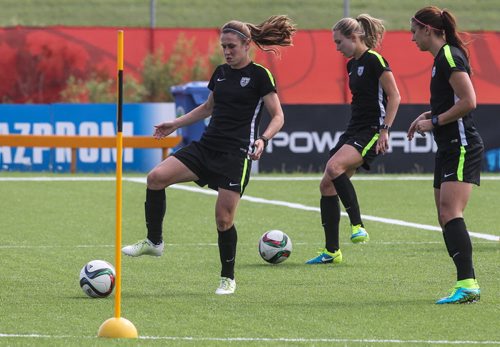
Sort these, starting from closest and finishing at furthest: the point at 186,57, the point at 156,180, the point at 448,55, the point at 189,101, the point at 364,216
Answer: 1. the point at 448,55
2. the point at 156,180
3. the point at 364,216
4. the point at 189,101
5. the point at 186,57

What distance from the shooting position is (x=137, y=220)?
16.5m

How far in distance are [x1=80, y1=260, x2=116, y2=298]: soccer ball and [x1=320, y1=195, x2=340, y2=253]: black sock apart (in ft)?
9.43

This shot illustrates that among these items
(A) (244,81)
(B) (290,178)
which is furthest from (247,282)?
(B) (290,178)

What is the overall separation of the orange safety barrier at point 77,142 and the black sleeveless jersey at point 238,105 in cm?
1410

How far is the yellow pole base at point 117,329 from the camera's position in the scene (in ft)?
25.2

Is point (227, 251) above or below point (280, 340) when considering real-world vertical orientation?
below

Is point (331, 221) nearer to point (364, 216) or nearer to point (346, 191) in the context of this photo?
point (346, 191)

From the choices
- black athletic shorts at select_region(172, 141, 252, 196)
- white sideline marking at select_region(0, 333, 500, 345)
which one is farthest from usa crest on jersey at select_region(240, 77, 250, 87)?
white sideline marking at select_region(0, 333, 500, 345)

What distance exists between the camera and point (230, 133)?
10.2 m

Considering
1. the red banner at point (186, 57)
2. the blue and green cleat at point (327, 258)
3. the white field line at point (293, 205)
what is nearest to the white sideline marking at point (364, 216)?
the white field line at point (293, 205)

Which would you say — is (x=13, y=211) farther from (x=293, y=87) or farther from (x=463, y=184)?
(x=293, y=87)

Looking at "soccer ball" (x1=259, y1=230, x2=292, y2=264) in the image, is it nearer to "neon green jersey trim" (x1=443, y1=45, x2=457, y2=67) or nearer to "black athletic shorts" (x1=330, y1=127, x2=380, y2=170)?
"black athletic shorts" (x1=330, y1=127, x2=380, y2=170)

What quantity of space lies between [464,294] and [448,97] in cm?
138

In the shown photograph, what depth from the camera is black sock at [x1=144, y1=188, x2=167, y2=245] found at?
10385 mm
